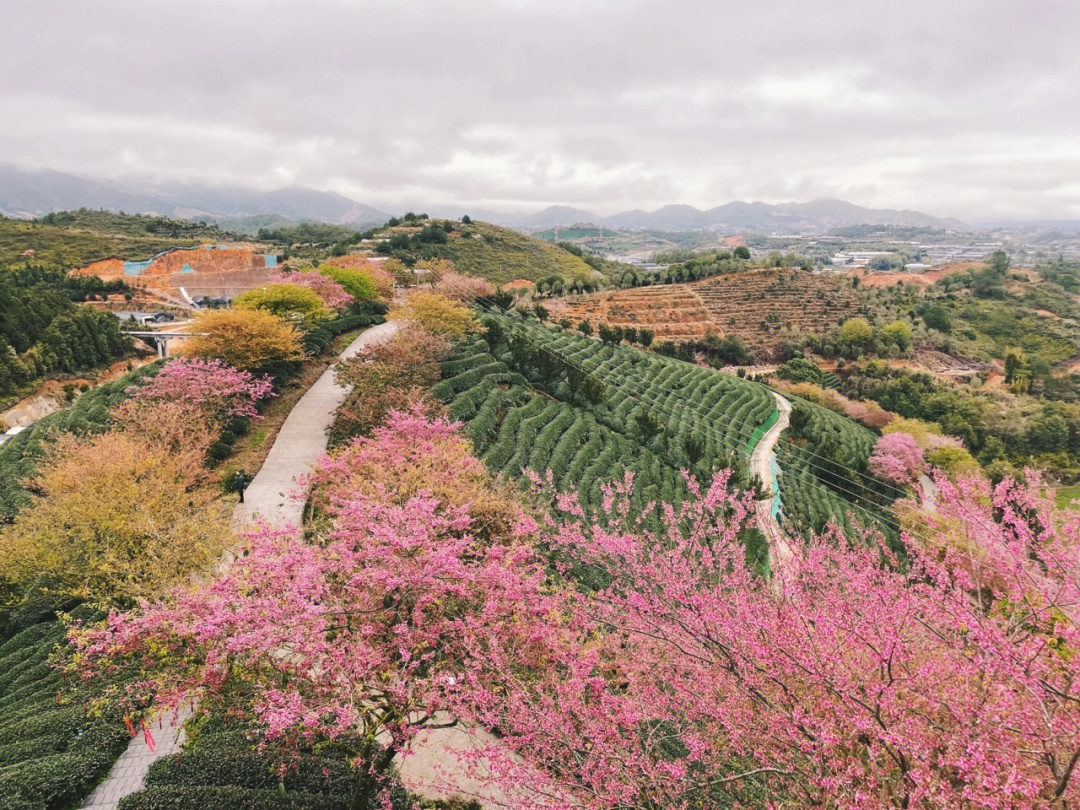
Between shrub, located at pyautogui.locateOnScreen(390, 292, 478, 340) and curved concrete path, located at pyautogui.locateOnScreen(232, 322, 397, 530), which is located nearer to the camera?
curved concrete path, located at pyautogui.locateOnScreen(232, 322, 397, 530)

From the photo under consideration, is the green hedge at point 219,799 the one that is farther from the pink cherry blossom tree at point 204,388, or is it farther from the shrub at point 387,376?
the pink cherry blossom tree at point 204,388

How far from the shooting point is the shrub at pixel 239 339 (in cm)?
1806

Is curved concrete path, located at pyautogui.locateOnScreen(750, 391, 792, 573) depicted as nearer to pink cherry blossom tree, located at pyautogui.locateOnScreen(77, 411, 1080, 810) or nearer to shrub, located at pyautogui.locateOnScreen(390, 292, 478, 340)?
pink cherry blossom tree, located at pyautogui.locateOnScreen(77, 411, 1080, 810)

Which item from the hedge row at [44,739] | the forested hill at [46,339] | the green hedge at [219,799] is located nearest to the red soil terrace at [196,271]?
the forested hill at [46,339]

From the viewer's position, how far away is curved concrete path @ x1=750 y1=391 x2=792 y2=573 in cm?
1720

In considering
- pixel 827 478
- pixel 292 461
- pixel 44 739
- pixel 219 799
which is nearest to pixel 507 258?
pixel 827 478

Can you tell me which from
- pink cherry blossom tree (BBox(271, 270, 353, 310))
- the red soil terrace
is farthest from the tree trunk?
the red soil terrace

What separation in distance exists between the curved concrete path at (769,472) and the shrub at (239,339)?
60.1 ft

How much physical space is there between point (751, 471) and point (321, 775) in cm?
2233

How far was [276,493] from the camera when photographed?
1370 centimetres

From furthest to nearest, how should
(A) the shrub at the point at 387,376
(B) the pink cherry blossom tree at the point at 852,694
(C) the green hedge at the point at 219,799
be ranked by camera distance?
(A) the shrub at the point at 387,376 → (C) the green hedge at the point at 219,799 → (B) the pink cherry blossom tree at the point at 852,694

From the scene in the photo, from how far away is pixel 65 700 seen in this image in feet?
24.5

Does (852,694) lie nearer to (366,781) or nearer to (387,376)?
(366,781)

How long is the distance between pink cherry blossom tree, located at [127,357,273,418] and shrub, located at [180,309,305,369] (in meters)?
0.48
